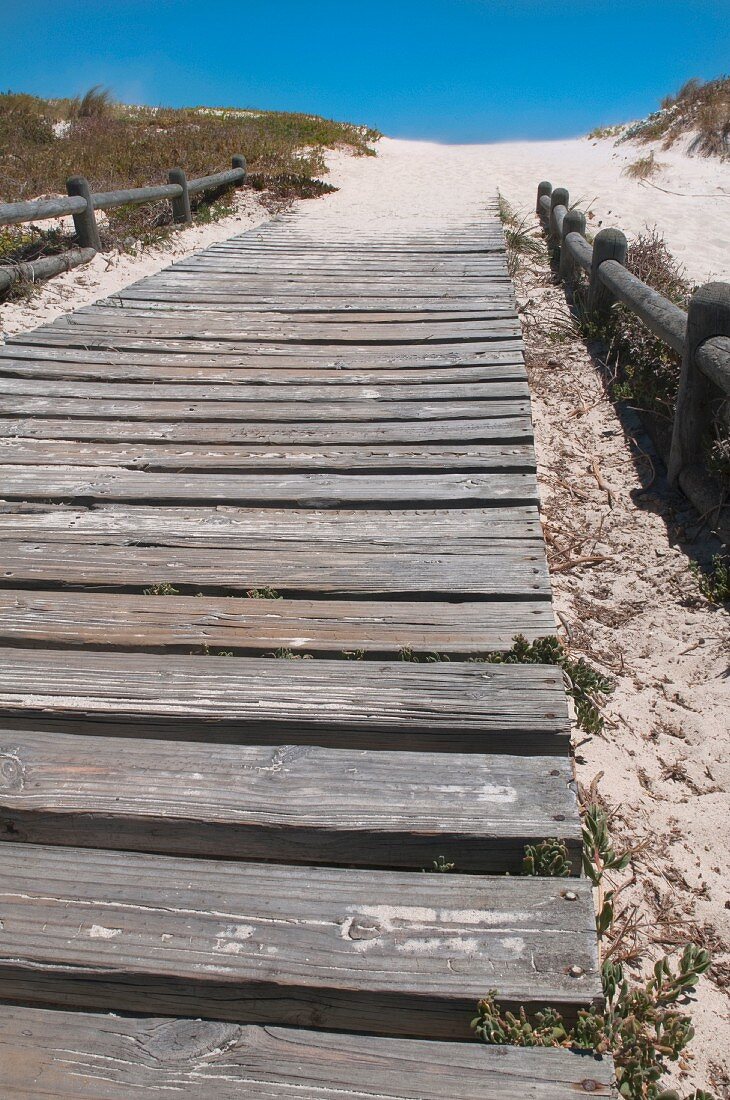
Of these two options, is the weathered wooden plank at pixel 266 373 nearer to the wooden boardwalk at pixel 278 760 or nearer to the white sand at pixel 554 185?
the wooden boardwalk at pixel 278 760

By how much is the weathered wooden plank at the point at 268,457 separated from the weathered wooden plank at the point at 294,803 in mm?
1792

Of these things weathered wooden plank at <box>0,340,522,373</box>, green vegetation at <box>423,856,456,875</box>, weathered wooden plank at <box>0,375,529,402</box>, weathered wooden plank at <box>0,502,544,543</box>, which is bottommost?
green vegetation at <box>423,856,456,875</box>

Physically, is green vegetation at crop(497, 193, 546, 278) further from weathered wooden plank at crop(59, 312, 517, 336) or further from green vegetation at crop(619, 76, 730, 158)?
green vegetation at crop(619, 76, 730, 158)

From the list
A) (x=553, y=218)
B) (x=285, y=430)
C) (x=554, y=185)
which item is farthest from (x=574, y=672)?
(x=554, y=185)

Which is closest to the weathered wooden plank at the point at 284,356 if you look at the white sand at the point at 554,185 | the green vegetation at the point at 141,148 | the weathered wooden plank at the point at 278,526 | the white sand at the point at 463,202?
the white sand at the point at 463,202

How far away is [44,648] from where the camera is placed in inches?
96.7

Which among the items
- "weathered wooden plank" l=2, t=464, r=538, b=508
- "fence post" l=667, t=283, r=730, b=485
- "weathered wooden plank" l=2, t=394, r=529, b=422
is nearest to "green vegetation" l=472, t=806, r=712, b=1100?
"weathered wooden plank" l=2, t=464, r=538, b=508

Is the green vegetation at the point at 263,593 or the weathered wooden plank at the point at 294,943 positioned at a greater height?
the green vegetation at the point at 263,593

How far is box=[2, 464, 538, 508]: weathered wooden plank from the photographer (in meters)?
3.26

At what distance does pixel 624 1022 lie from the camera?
1.51 metres

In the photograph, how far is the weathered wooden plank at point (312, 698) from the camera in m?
2.04

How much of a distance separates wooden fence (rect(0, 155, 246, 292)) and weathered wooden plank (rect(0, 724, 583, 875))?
6.25 meters

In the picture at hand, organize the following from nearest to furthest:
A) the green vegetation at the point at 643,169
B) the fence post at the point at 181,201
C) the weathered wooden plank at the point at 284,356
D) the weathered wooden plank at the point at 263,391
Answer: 1. the weathered wooden plank at the point at 263,391
2. the weathered wooden plank at the point at 284,356
3. the fence post at the point at 181,201
4. the green vegetation at the point at 643,169

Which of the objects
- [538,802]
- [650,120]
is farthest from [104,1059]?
[650,120]
